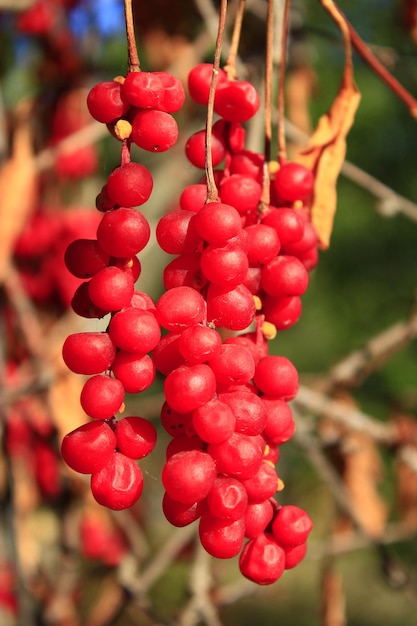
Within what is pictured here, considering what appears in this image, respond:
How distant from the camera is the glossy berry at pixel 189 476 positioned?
42 cm

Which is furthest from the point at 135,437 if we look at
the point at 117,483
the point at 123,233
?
the point at 123,233

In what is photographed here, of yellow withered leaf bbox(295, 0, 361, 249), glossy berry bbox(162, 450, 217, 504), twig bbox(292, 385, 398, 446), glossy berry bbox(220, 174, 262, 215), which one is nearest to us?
glossy berry bbox(162, 450, 217, 504)

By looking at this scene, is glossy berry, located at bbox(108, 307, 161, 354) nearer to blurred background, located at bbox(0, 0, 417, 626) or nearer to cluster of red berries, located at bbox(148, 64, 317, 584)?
cluster of red berries, located at bbox(148, 64, 317, 584)

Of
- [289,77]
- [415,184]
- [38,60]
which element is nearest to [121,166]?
[289,77]

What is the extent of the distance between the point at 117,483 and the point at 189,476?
0.19ft

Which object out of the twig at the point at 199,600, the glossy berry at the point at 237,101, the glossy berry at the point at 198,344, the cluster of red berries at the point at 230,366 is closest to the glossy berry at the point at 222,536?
the cluster of red berries at the point at 230,366

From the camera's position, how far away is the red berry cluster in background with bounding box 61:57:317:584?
0.43 meters

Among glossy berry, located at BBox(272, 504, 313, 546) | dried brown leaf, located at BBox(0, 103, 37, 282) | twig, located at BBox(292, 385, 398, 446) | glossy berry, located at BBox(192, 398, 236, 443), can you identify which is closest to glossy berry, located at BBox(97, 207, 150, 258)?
glossy berry, located at BBox(192, 398, 236, 443)

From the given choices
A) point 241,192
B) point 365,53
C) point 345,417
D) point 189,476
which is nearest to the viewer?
point 189,476

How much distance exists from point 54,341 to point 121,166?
3.08 ft

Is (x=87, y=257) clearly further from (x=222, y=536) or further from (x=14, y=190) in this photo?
(x=14, y=190)

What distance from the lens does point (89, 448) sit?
44 centimetres

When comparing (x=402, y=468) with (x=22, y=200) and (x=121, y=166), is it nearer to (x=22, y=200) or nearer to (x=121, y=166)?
(x=22, y=200)

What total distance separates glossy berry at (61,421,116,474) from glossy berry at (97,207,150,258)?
4.6 inches
